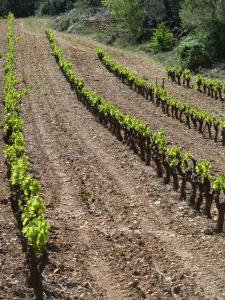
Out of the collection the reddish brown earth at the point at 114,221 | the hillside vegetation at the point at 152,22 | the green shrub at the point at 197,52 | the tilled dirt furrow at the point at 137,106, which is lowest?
the reddish brown earth at the point at 114,221

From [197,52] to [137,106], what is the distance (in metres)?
12.5

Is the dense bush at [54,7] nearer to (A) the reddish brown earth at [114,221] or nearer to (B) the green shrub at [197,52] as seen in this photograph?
(B) the green shrub at [197,52]

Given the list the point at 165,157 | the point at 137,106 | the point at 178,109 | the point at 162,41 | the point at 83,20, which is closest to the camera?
the point at 165,157

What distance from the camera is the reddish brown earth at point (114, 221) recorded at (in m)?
11.3

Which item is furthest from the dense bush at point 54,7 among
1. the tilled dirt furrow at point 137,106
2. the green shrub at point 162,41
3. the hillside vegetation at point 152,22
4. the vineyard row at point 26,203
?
the vineyard row at point 26,203

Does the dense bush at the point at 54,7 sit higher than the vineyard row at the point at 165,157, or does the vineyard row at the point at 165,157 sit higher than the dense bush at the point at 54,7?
the dense bush at the point at 54,7

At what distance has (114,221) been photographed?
14703 mm

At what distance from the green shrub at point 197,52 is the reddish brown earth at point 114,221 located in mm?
12952

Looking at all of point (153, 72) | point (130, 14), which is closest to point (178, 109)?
point (153, 72)

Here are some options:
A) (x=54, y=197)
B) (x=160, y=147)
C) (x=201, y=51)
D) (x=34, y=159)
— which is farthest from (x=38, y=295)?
(x=201, y=51)

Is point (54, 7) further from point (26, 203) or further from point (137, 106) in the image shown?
point (26, 203)

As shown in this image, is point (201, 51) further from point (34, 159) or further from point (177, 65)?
point (34, 159)

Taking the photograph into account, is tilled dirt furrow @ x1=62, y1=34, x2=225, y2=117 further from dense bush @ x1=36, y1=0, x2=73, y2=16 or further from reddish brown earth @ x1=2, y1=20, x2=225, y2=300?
dense bush @ x1=36, y1=0, x2=73, y2=16

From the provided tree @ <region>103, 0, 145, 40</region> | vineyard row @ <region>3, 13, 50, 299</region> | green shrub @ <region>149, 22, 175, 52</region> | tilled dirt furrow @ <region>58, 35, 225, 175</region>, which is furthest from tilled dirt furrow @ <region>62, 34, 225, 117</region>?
vineyard row @ <region>3, 13, 50, 299</region>
